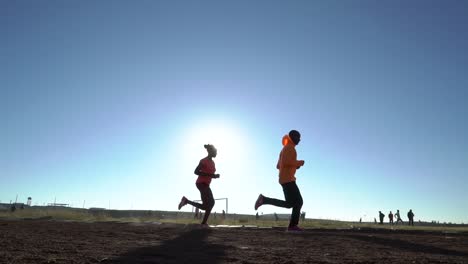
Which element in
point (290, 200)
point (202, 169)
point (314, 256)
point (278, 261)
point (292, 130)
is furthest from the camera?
point (202, 169)

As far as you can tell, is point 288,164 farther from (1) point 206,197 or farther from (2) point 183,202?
(2) point 183,202

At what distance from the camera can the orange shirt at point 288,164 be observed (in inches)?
303

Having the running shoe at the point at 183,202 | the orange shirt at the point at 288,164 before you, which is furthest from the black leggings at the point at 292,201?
the running shoe at the point at 183,202

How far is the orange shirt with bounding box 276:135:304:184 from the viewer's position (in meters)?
7.70

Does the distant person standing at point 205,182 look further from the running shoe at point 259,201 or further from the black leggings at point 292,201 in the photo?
the black leggings at point 292,201

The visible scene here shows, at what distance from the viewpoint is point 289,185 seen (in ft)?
25.2

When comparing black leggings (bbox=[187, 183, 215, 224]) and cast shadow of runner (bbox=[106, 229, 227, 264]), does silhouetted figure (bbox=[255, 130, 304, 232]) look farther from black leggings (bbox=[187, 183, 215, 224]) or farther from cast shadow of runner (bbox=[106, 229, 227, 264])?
cast shadow of runner (bbox=[106, 229, 227, 264])

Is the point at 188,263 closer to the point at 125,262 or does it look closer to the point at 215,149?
the point at 125,262

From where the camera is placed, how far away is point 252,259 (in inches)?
125

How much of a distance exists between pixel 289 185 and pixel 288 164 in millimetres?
408

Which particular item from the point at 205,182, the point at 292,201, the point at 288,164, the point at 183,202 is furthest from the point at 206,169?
the point at 292,201

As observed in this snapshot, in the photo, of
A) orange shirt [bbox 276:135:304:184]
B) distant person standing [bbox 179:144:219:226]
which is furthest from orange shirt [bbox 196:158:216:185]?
orange shirt [bbox 276:135:304:184]

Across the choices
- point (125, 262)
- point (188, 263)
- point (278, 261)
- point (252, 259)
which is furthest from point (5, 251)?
point (278, 261)

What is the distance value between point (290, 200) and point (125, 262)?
519 cm
